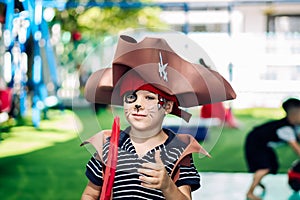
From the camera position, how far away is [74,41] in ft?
30.1

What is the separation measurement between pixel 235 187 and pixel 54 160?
1598 mm

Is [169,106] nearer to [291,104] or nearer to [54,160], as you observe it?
[291,104]

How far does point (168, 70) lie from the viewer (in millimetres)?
1144

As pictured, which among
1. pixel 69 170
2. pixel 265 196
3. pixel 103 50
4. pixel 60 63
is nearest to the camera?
pixel 103 50

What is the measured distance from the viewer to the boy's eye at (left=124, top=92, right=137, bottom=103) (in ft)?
3.94

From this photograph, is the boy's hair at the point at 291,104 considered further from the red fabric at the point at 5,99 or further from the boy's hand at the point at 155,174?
the red fabric at the point at 5,99

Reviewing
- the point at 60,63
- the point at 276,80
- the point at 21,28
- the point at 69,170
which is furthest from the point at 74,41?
the point at 69,170

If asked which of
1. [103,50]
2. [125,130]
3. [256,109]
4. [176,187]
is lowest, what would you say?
[256,109]

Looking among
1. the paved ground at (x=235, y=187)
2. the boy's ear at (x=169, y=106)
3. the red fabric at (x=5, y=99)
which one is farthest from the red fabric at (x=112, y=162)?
the red fabric at (x=5, y=99)

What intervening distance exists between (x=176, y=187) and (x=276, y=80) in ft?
29.7

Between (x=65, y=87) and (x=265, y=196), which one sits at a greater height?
(x=265, y=196)

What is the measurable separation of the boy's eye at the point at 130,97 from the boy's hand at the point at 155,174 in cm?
12

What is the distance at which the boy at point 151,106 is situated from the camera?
1.15m

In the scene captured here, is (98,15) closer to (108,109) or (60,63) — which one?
(60,63)
